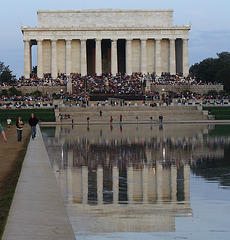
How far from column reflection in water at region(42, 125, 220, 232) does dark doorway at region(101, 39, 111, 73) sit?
9821 centimetres

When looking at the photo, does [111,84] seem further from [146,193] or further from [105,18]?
[146,193]

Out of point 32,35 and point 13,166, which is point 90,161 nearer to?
point 13,166

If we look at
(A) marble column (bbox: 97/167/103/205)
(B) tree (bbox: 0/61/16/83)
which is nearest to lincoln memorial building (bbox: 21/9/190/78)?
(B) tree (bbox: 0/61/16/83)

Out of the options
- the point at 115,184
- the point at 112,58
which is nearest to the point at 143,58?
the point at 112,58

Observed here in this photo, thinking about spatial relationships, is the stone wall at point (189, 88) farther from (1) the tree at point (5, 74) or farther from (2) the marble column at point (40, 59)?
(1) the tree at point (5, 74)

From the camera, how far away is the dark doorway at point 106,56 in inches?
5000

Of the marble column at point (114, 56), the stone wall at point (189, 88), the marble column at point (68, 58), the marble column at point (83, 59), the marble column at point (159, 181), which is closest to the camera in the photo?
the marble column at point (159, 181)

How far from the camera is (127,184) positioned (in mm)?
16922

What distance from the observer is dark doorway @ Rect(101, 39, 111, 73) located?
127m

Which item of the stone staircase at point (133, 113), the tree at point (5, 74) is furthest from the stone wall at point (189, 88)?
the tree at point (5, 74)

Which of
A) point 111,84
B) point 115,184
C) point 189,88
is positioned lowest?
point 115,184

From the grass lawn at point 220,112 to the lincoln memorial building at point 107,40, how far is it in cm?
3488

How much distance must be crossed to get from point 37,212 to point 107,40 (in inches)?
4499

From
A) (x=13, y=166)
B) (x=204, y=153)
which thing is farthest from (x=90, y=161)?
(x=204, y=153)
